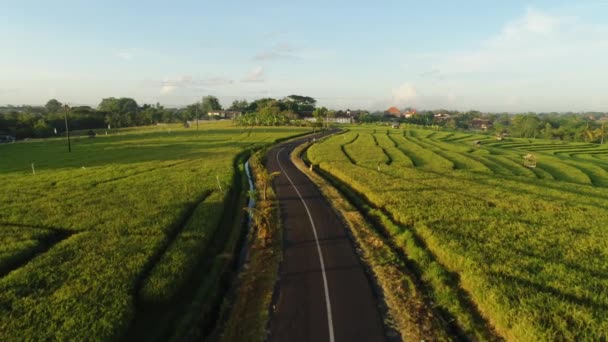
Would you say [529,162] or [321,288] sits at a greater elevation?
[529,162]

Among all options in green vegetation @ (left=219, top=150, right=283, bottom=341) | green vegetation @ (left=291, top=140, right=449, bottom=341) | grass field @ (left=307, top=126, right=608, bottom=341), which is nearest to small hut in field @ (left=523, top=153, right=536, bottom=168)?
grass field @ (left=307, top=126, right=608, bottom=341)

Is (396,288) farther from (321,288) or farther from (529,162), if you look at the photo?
(529,162)

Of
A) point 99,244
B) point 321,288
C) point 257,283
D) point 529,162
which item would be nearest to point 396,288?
point 321,288

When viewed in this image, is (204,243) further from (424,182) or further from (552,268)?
(424,182)

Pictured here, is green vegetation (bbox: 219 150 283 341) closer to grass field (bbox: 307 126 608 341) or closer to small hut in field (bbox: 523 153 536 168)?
grass field (bbox: 307 126 608 341)

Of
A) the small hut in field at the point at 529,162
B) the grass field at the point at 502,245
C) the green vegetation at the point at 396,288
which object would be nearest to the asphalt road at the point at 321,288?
the green vegetation at the point at 396,288

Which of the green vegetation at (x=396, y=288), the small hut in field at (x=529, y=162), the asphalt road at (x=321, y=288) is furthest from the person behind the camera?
the small hut in field at (x=529, y=162)

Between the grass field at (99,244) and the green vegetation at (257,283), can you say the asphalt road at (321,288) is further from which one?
the grass field at (99,244)
